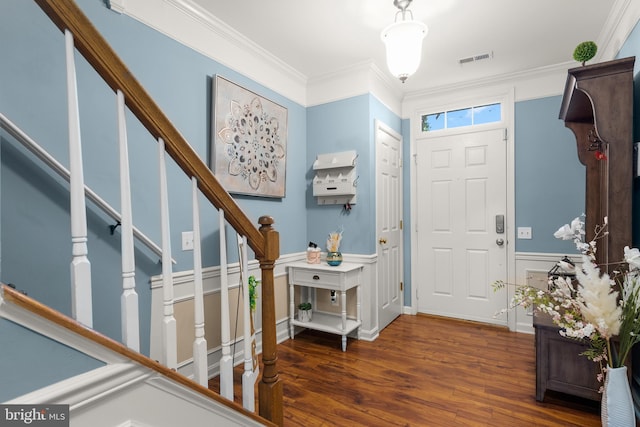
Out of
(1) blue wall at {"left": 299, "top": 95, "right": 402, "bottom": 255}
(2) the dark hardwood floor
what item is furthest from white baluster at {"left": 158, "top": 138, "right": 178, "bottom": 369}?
(1) blue wall at {"left": 299, "top": 95, "right": 402, "bottom": 255}

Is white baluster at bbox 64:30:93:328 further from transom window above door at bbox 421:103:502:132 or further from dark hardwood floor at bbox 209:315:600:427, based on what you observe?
transom window above door at bbox 421:103:502:132

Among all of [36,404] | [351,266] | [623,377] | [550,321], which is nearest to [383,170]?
[351,266]

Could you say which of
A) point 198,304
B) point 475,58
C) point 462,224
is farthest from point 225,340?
point 475,58

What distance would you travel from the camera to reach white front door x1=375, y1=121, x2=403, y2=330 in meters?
3.29

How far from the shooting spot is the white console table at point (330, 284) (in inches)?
111

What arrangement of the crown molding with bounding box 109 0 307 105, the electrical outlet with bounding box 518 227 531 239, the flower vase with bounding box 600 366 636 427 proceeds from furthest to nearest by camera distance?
the electrical outlet with bounding box 518 227 531 239, the crown molding with bounding box 109 0 307 105, the flower vase with bounding box 600 366 636 427

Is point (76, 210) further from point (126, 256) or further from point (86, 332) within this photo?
point (86, 332)

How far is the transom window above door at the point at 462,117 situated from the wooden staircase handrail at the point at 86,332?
355cm

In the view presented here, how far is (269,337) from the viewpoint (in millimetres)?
1379

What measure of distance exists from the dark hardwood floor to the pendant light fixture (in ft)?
7.04

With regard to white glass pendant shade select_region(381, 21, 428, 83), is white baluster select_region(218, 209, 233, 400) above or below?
below

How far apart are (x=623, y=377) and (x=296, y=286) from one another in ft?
8.05

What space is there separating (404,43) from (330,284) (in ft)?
6.46

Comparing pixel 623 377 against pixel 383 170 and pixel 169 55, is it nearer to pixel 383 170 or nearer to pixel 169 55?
pixel 383 170
